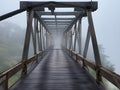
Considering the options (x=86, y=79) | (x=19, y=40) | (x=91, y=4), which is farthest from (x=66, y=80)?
(x=19, y=40)

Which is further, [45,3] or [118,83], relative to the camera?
[45,3]

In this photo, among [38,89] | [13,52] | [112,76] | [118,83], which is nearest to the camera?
[118,83]

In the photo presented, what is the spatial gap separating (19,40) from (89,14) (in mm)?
133784

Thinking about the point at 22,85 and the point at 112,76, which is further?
the point at 22,85

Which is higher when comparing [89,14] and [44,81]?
[89,14]

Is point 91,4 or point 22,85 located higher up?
point 91,4

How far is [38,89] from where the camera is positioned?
9609 millimetres

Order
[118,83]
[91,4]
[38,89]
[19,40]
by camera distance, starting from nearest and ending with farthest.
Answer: [118,83] < [38,89] < [91,4] < [19,40]

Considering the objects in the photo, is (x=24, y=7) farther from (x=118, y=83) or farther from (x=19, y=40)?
(x=19, y=40)

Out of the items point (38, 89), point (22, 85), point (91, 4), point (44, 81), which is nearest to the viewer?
point (38, 89)

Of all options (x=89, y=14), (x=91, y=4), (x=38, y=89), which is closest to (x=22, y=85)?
(x=38, y=89)

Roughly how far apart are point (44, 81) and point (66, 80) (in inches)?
33.2

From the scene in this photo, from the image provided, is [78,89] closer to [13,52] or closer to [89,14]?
[89,14]

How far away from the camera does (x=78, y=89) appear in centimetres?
971
